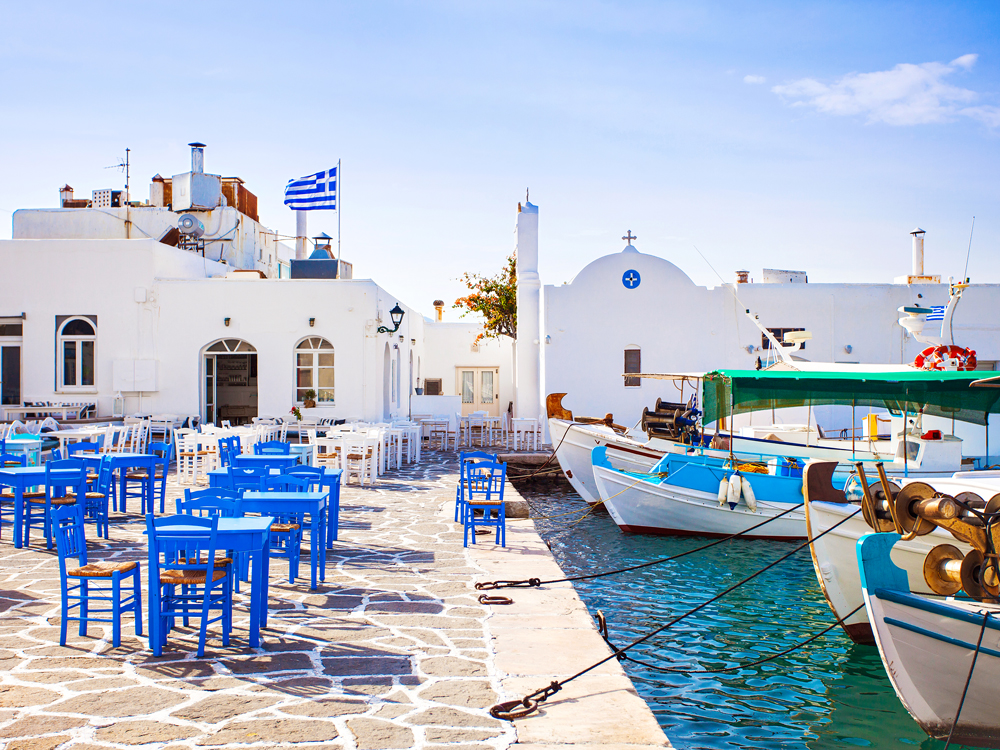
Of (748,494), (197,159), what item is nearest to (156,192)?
(197,159)

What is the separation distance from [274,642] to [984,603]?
5.21 m

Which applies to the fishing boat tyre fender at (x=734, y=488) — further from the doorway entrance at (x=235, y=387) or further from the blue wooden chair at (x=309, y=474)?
the doorway entrance at (x=235, y=387)

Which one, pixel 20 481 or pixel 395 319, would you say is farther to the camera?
pixel 395 319

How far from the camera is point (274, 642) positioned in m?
5.61

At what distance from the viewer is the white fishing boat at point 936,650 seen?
5.51 metres

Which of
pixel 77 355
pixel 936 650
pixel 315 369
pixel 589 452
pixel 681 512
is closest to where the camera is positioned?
pixel 936 650

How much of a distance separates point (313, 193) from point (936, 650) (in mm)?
20467

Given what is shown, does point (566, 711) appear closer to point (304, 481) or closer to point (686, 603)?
point (304, 481)

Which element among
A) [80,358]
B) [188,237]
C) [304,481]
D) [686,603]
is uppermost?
[188,237]

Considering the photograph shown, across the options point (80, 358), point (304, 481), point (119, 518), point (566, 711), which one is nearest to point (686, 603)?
point (304, 481)

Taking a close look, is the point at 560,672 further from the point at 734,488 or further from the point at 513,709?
the point at 734,488

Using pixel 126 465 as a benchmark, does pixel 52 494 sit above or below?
below

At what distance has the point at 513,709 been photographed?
444 centimetres

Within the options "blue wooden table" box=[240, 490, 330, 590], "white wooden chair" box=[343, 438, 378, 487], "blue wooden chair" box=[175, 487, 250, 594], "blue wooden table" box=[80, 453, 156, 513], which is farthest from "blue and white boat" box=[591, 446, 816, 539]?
"blue wooden chair" box=[175, 487, 250, 594]
